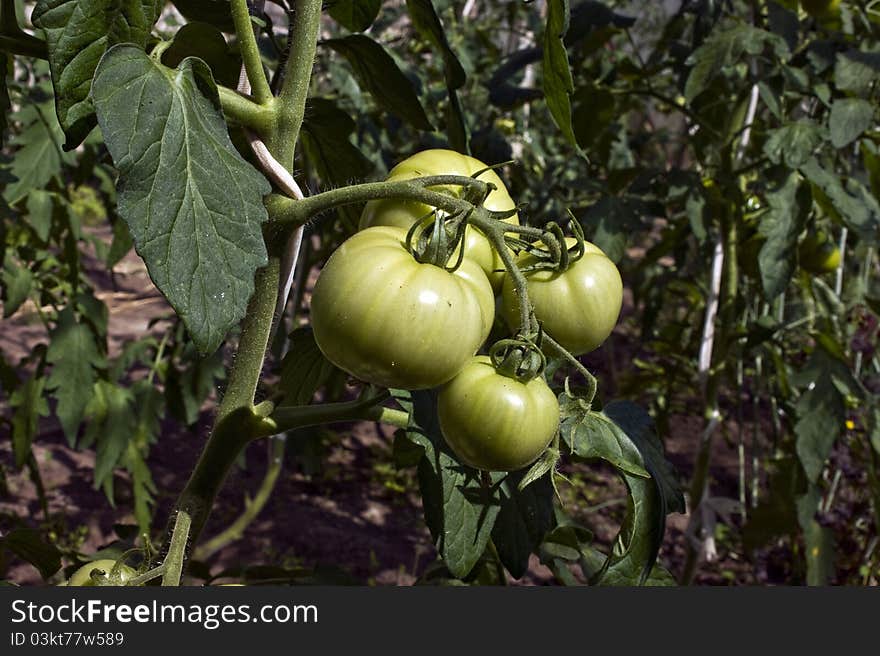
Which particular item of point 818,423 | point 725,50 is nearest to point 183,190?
point 725,50

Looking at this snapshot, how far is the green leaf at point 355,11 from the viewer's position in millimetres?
770

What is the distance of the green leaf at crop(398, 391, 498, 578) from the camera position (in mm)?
740

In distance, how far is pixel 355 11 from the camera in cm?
78

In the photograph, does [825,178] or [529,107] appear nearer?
[825,178]

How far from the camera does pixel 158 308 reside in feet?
16.0

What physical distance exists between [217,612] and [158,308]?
447 centimetres

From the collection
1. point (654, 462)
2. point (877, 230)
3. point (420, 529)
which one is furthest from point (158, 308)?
point (654, 462)

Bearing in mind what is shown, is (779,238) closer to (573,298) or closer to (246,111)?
(573,298)

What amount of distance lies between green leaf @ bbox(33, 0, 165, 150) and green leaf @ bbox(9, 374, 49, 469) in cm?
136

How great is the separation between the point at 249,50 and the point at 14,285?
1.42 meters

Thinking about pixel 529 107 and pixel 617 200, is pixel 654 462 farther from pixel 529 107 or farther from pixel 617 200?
pixel 529 107

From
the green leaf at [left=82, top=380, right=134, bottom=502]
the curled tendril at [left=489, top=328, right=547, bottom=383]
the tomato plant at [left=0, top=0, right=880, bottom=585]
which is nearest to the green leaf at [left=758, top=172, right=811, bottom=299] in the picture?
the tomato plant at [left=0, top=0, right=880, bottom=585]

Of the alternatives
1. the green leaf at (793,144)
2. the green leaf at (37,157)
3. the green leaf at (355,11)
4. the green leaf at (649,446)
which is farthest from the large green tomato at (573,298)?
the green leaf at (37,157)

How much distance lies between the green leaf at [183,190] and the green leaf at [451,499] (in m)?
0.29
